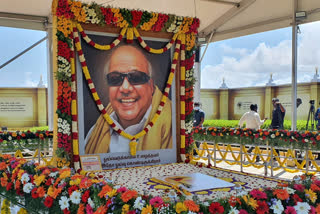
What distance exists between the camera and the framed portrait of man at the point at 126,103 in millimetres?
4570

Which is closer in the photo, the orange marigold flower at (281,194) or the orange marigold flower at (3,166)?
the orange marigold flower at (281,194)

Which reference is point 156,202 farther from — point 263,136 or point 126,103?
point 263,136

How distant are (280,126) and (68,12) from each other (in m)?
6.05

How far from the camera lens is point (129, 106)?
4.88m

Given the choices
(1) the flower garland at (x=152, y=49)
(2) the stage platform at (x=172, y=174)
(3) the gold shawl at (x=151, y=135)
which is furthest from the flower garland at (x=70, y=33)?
(2) the stage platform at (x=172, y=174)

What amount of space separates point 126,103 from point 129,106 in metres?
0.07

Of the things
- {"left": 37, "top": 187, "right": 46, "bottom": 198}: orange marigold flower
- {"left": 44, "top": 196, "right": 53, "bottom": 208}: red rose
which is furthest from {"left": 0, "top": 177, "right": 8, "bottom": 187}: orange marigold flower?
{"left": 44, "top": 196, "right": 53, "bottom": 208}: red rose

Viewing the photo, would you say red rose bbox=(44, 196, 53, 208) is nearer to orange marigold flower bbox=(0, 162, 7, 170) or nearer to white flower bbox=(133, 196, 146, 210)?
white flower bbox=(133, 196, 146, 210)

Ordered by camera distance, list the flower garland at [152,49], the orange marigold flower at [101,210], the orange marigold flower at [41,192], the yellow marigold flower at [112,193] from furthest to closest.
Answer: the flower garland at [152,49] < the orange marigold flower at [41,192] < the yellow marigold flower at [112,193] < the orange marigold flower at [101,210]

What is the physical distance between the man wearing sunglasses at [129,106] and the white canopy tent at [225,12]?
3418 millimetres

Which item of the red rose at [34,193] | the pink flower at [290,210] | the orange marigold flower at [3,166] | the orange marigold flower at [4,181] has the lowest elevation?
the orange marigold flower at [4,181]

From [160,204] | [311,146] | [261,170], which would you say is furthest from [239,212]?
[261,170]

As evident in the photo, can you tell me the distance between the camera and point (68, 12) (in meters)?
4.27

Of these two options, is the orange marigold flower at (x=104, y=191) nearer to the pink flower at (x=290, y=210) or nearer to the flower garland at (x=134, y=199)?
the flower garland at (x=134, y=199)
